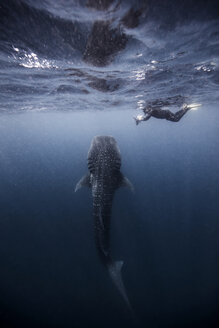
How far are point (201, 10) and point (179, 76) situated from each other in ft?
24.8

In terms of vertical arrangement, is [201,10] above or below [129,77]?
below

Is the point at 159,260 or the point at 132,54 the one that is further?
the point at 159,260

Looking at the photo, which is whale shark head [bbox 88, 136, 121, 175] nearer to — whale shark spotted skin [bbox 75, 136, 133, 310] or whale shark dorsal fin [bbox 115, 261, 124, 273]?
whale shark spotted skin [bbox 75, 136, 133, 310]


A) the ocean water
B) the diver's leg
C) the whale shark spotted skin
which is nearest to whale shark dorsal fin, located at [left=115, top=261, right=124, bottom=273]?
the whale shark spotted skin

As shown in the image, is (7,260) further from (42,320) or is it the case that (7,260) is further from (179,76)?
(179,76)

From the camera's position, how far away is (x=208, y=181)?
20.3 m

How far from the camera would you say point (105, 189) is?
19.3 ft

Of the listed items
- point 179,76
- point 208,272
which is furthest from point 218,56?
point 208,272

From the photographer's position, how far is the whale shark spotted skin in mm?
5688

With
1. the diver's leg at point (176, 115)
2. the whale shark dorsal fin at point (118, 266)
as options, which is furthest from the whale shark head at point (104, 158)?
the diver's leg at point (176, 115)

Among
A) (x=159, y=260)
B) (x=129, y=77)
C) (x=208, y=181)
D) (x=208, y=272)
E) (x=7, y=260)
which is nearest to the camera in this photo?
(x=208, y=272)

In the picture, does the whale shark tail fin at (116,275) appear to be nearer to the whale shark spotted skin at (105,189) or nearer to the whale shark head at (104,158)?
the whale shark spotted skin at (105,189)

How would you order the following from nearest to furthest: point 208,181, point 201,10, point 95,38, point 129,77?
point 201,10, point 95,38, point 129,77, point 208,181

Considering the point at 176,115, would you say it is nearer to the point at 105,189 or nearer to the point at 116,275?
the point at 105,189
